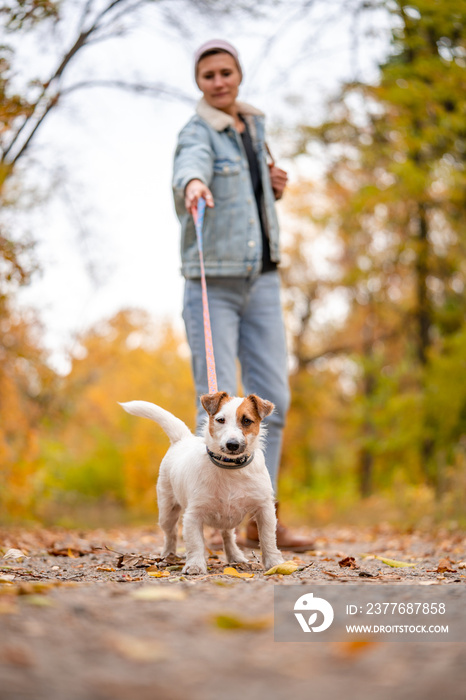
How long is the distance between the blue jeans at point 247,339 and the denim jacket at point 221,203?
119 mm

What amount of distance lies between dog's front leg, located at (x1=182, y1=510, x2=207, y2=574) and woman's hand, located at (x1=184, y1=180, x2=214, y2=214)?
1.75 meters

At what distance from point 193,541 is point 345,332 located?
814 inches

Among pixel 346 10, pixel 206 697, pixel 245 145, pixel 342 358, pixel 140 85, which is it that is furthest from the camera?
pixel 342 358

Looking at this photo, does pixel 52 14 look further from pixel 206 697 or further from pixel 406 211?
pixel 406 211

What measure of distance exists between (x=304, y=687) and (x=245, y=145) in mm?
3873

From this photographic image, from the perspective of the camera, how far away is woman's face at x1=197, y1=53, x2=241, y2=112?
4594mm

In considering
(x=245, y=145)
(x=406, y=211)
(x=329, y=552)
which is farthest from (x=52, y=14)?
(x=406, y=211)

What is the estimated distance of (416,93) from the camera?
821cm

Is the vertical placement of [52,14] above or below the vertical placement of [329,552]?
above

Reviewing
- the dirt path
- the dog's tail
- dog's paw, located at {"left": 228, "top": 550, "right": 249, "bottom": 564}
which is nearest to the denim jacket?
the dog's tail

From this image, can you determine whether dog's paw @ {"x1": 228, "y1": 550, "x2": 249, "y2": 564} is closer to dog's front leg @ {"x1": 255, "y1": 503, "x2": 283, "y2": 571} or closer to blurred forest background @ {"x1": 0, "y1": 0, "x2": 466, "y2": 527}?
dog's front leg @ {"x1": 255, "y1": 503, "x2": 283, "y2": 571}

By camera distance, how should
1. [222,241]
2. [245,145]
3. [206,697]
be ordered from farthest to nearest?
1. [245,145]
2. [222,241]
3. [206,697]

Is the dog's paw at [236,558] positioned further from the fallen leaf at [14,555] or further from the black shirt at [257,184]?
the black shirt at [257,184]

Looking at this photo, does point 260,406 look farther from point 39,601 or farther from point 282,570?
point 39,601
